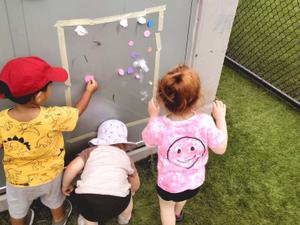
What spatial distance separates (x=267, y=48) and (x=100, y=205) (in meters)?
3.03

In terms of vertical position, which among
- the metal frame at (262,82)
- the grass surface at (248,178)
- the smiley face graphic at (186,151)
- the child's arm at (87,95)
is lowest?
the grass surface at (248,178)

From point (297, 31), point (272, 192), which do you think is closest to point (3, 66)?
point (272, 192)

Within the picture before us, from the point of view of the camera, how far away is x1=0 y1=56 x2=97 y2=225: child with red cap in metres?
1.67

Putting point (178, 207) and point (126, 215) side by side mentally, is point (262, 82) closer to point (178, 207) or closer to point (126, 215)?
point (178, 207)

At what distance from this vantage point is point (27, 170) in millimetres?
1885

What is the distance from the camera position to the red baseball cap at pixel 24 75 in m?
1.64

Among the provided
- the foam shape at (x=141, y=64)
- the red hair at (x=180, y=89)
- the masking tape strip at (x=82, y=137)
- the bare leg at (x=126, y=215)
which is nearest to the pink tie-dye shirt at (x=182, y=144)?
the red hair at (x=180, y=89)

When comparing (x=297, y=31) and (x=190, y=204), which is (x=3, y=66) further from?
(x=297, y=31)

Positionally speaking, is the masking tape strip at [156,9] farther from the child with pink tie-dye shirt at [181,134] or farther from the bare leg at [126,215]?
the bare leg at [126,215]

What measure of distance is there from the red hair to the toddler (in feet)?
1.66

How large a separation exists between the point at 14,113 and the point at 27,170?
1.04 feet

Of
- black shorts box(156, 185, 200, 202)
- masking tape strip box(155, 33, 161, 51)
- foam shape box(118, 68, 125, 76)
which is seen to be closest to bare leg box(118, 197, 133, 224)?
black shorts box(156, 185, 200, 202)

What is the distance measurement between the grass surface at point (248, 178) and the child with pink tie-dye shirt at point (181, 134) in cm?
49

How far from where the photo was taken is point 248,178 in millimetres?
2691
